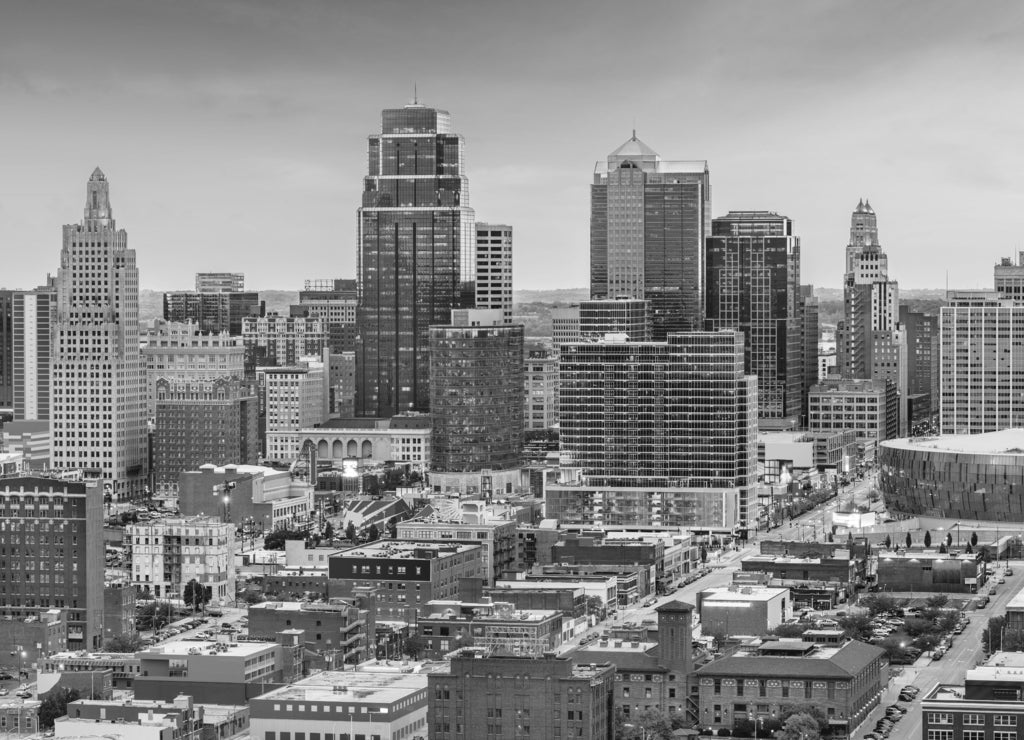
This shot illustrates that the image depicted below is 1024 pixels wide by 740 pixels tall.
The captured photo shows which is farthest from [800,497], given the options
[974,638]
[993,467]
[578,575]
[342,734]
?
[342,734]

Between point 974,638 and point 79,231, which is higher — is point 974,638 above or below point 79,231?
below

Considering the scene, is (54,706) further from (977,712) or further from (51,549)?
(977,712)

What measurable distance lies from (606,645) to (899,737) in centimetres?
1516

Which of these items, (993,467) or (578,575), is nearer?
(578,575)

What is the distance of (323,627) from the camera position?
122m

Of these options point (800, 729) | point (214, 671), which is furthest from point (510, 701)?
point (214, 671)

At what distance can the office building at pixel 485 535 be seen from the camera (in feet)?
492

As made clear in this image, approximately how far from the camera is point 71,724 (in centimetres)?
10306

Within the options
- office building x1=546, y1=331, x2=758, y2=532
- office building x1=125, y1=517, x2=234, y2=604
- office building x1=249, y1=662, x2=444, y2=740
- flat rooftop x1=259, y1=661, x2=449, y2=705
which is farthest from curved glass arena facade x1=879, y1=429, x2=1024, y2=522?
office building x1=249, y1=662, x2=444, y2=740

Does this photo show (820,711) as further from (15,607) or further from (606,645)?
(15,607)

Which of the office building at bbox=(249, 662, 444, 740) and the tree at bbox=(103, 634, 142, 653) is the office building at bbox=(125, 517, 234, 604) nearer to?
the tree at bbox=(103, 634, 142, 653)

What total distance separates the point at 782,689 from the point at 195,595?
43.7m

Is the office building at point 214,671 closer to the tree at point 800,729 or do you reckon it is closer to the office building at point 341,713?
the office building at point 341,713

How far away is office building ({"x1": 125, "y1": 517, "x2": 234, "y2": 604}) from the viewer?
147250mm
